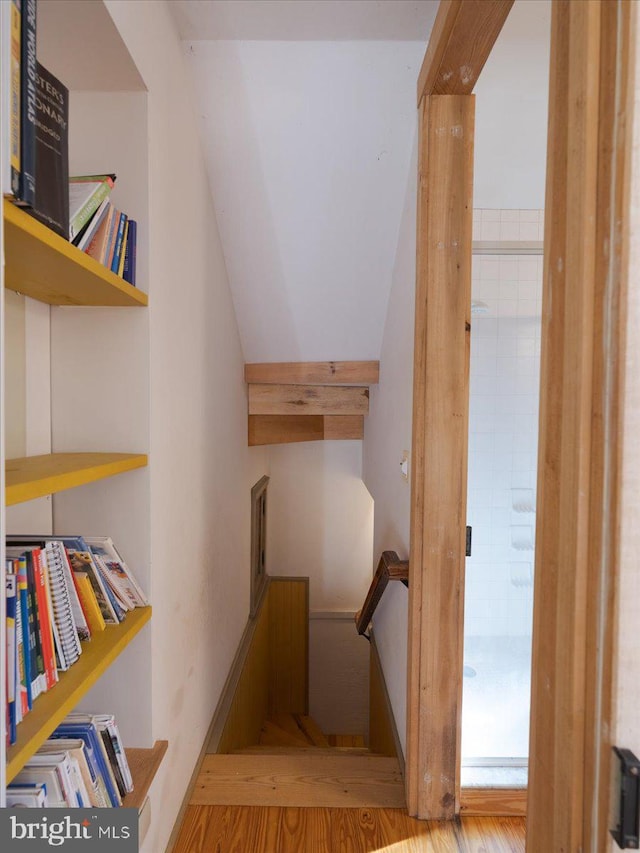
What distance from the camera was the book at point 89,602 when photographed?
1.15 metres

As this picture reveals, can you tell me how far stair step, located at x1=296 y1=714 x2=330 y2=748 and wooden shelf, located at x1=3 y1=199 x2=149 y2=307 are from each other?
3774 mm

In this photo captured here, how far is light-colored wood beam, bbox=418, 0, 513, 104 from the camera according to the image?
1237 millimetres

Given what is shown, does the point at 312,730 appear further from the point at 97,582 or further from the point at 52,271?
the point at 52,271

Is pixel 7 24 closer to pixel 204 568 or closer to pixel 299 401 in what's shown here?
pixel 204 568

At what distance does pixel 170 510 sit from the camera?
1.54 metres

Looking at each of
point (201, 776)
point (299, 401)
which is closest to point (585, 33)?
point (201, 776)

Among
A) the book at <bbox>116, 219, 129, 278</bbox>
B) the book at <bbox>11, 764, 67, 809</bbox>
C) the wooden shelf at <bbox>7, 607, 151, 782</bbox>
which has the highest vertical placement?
the book at <bbox>116, 219, 129, 278</bbox>

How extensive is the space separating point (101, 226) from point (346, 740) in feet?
15.0

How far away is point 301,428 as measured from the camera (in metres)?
3.51

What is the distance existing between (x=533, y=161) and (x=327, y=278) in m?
0.95

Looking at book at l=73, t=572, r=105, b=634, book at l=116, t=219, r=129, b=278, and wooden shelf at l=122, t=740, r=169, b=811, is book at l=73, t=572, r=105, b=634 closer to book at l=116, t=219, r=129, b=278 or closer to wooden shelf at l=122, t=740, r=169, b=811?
wooden shelf at l=122, t=740, r=169, b=811

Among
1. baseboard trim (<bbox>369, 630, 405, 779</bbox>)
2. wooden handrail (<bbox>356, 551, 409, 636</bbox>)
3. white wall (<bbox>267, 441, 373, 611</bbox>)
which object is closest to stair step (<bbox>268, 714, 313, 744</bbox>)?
white wall (<bbox>267, 441, 373, 611</bbox>)

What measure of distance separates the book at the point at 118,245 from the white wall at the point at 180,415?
9 cm

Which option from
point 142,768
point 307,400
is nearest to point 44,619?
point 142,768
